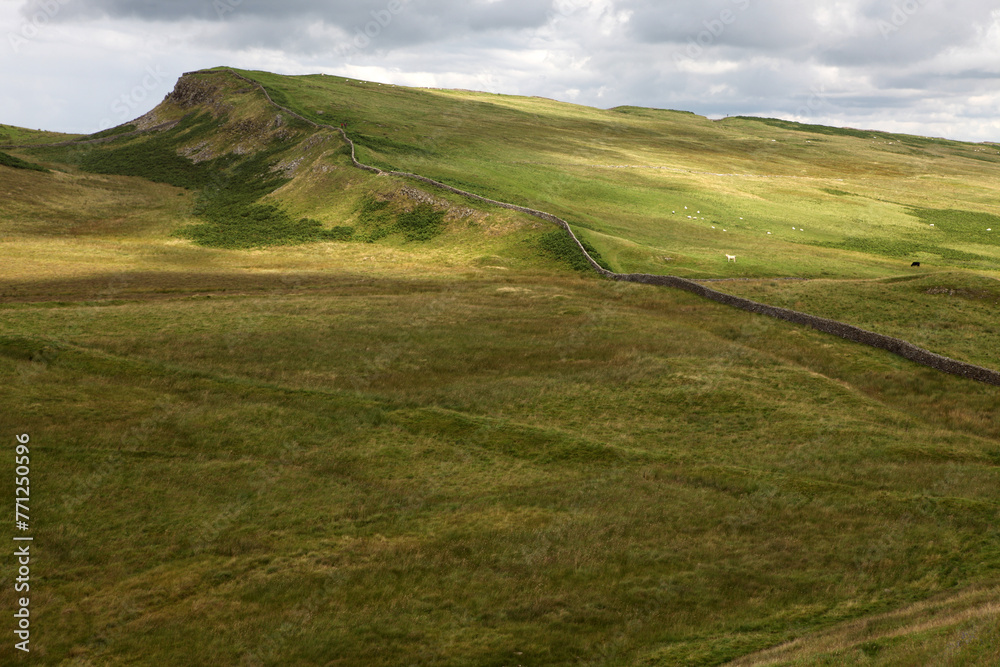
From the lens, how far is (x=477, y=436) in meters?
35.6

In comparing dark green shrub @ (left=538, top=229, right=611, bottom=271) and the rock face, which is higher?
the rock face

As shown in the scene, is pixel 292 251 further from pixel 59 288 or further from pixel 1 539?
pixel 1 539

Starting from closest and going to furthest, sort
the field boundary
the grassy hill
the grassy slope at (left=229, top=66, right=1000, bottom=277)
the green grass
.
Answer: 1. the grassy hill
2. the field boundary
3. the grassy slope at (left=229, top=66, right=1000, bottom=277)
4. the green grass

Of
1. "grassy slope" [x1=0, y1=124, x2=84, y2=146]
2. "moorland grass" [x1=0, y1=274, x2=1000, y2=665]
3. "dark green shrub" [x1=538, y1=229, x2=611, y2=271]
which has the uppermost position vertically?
"grassy slope" [x1=0, y1=124, x2=84, y2=146]

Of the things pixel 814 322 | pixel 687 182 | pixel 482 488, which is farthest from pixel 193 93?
pixel 482 488

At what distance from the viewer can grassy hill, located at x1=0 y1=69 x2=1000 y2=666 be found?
21969 mm

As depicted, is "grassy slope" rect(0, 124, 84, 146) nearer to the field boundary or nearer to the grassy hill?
the grassy hill

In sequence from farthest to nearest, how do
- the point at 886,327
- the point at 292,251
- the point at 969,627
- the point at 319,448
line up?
the point at 292,251, the point at 886,327, the point at 319,448, the point at 969,627

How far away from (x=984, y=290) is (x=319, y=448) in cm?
5544

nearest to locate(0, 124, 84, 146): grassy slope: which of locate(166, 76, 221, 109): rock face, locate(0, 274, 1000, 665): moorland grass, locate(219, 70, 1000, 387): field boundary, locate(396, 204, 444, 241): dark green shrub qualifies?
locate(166, 76, 221, 109): rock face

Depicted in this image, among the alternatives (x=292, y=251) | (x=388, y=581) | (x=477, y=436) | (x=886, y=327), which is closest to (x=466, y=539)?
(x=388, y=581)

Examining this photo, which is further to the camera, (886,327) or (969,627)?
(886,327)

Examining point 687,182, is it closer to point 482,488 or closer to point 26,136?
point 482,488

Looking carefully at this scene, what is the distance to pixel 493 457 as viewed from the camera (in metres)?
33.7
